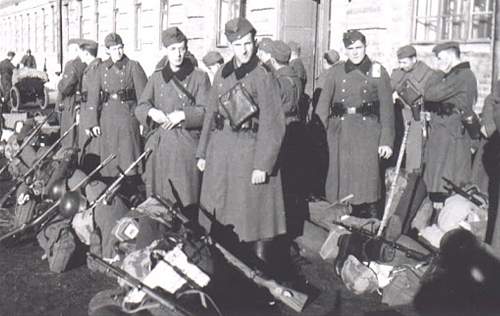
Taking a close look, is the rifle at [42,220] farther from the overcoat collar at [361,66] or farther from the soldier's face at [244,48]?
the overcoat collar at [361,66]

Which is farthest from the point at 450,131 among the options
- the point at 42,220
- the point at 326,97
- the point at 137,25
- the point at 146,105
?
the point at 137,25

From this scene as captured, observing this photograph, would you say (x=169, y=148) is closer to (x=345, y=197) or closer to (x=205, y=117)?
(x=205, y=117)

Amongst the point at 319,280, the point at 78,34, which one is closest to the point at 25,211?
the point at 319,280

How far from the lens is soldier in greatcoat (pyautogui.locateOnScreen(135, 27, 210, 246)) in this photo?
21.1 ft

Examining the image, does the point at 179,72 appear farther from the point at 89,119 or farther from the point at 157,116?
the point at 89,119

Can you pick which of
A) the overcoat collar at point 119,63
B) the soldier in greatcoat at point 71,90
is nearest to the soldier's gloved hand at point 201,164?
the overcoat collar at point 119,63

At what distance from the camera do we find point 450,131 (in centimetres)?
757

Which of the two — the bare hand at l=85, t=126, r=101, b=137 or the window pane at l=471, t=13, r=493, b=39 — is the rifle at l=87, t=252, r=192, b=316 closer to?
the bare hand at l=85, t=126, r=101, b=137

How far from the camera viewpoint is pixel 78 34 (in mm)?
24922

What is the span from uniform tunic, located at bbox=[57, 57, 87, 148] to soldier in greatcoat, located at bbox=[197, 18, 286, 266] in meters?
4.39

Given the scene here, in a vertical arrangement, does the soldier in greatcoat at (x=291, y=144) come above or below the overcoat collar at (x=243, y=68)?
below

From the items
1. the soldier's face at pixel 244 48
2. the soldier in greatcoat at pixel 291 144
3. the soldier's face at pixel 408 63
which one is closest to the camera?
the soldier's face at pixel 244 48

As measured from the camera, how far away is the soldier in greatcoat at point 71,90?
9.79m

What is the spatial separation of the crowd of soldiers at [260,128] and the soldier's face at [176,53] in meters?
0.01
